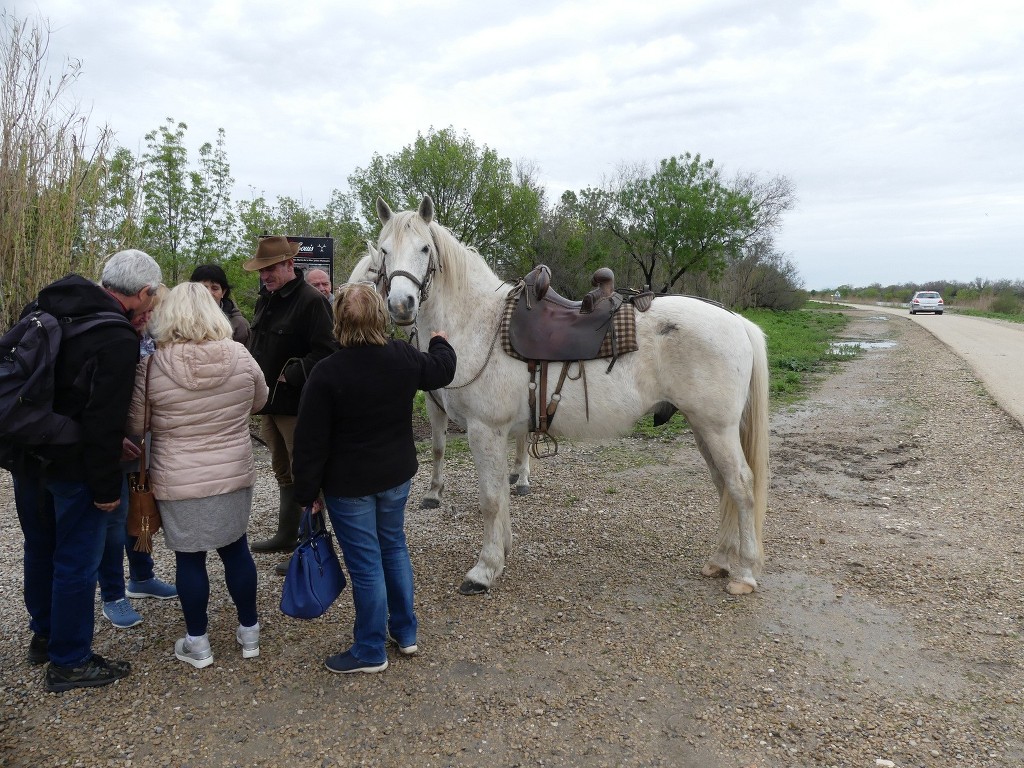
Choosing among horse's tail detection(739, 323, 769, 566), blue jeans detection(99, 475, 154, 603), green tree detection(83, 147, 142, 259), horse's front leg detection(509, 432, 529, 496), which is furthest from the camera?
green tree detection(83, 147, 142, 259)

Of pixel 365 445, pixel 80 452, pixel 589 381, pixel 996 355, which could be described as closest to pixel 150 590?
pixel 80 452

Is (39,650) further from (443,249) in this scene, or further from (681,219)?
(681,219)

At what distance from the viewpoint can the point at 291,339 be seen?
3.79m

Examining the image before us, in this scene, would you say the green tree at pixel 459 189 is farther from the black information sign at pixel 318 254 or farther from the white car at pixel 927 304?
the white car at pixel 927 304

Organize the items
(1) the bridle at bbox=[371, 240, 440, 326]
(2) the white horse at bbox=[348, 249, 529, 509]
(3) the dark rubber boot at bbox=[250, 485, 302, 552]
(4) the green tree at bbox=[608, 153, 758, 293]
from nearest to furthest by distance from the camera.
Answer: (1) the bridle at bbox=[371, 240, 440, 326] < (3) the dark rubber boot at bbox=[250, 485, 302, 552] < (2) the white horse at bbox=[348, 249, 529, 509] < (4) the green tree at bbox=[608, 153, 758, 293]

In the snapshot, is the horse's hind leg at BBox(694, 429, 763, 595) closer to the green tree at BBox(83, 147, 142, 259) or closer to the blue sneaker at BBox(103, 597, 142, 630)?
the blue sneaker at BBox(103, 597, 142, 630)

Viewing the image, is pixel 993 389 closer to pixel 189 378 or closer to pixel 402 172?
pixel 189 378

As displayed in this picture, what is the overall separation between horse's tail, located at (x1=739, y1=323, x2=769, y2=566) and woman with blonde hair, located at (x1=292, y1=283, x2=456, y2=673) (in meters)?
2.09

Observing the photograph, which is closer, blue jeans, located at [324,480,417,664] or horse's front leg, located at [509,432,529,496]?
blue jeans, located at [324,480,417,664]

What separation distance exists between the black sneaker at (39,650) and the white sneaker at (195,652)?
2.07ft

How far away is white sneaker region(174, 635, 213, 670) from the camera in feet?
9.51

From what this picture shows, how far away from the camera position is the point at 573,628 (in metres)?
3.31

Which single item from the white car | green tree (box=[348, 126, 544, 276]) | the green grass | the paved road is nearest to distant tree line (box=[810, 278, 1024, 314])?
the white car

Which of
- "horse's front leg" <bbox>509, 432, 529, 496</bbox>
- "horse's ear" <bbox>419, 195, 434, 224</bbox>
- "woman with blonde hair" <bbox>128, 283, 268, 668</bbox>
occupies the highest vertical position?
"horse's ear" <bbox>419, 195, 434, 224</bbox>
